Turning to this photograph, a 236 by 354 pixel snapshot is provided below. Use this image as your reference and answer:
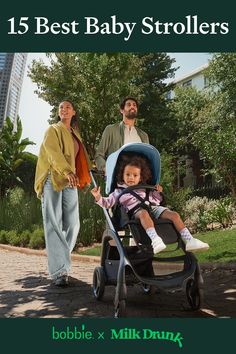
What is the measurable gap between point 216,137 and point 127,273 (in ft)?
29.0

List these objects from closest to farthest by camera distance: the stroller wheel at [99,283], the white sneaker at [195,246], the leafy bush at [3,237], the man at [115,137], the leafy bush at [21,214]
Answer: the white sneaker at [195,246]
the stroller wheel at [99,283]
the man at [115,137]
the leafy bush at [21,214]
the leafy bush at [3,237]

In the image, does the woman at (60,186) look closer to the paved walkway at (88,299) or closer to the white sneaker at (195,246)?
the paved walkway at (88,299)

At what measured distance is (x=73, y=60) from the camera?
20047 mm

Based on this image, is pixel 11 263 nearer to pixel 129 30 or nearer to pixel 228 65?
pixel 129 30

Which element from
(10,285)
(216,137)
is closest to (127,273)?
(10,285)

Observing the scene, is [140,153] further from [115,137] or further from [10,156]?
[10,156]

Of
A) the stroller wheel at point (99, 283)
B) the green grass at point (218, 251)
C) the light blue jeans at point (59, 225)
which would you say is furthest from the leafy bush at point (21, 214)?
the stroller wheel at point (99, 283)

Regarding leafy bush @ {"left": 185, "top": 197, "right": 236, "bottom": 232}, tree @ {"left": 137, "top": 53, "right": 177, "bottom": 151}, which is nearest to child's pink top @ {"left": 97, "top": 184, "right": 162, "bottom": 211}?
leafy bush @ {"left": 185, "top": 197, "right": 236, "bottom": 232}

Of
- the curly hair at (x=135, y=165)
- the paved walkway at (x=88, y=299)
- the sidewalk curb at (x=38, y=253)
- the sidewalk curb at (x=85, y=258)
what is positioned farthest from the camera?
the sidewalk curb at (x=38, y=253)

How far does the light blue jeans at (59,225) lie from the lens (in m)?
5.34

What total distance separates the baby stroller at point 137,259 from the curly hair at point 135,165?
3cm

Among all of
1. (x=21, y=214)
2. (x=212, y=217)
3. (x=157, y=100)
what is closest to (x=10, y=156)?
(x=157, y=100)

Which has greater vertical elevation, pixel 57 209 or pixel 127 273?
pixel 57 209

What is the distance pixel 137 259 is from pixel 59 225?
1.78 metres
